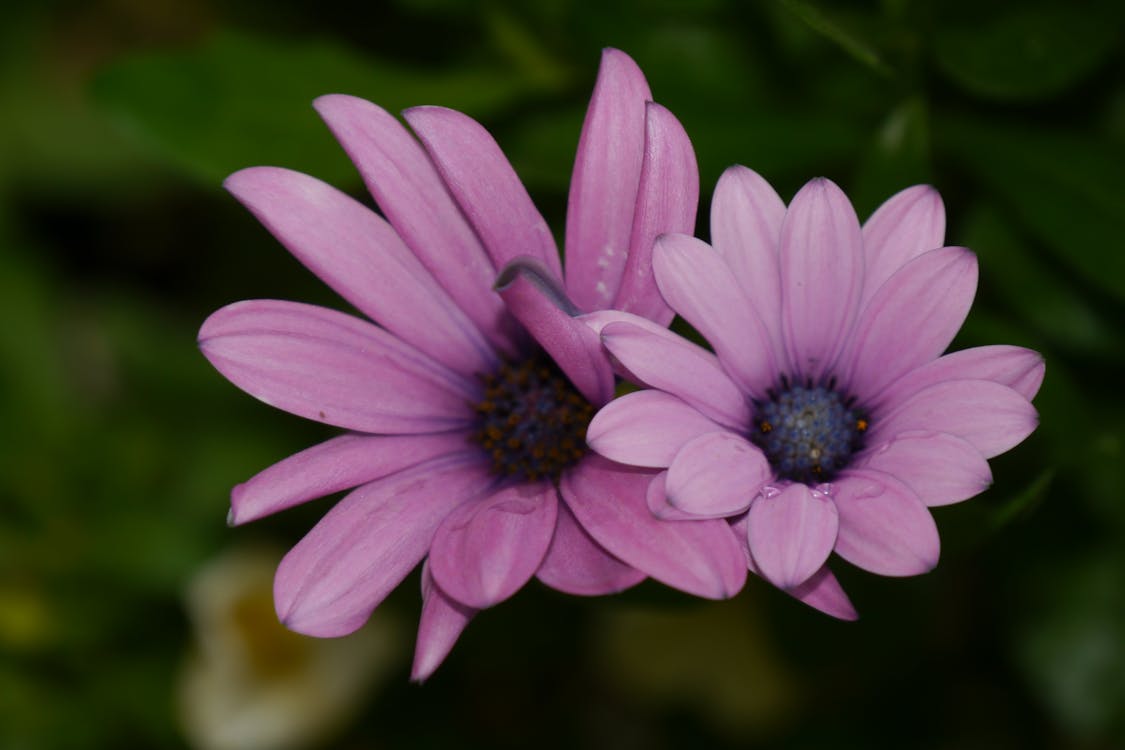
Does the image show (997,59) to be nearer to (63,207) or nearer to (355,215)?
(355,215)

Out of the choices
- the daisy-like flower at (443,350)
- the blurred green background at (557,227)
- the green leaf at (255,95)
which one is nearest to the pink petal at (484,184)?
the daisy-like flower at (443,350)

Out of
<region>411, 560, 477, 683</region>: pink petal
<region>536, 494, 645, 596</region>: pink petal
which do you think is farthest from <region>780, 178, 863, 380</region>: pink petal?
<region>411, 560, 477, 683</region>: pink petal

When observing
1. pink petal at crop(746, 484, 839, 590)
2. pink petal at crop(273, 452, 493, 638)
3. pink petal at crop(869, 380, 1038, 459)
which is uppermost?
pink petal at crop(869, 380, 1038, 459)

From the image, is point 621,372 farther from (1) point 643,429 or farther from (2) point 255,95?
(2) point 255,95

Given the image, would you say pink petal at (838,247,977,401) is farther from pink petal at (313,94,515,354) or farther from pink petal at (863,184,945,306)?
pink petal at (313,94,515,354)

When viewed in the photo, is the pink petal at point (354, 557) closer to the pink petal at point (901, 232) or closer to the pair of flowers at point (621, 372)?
the pair of flowers at point (621, 372)

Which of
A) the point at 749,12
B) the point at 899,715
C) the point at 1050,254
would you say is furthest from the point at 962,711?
the point at 749,12
